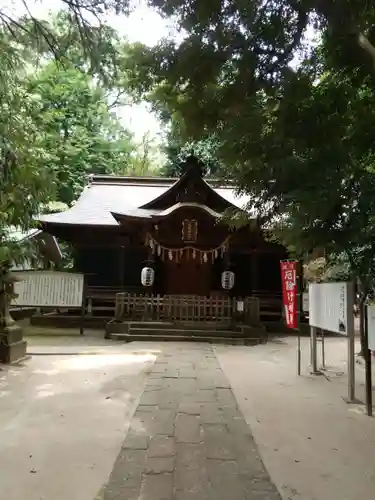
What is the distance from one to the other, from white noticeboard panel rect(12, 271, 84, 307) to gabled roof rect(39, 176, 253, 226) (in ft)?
9.18

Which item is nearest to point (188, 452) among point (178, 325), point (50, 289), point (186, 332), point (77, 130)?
point (186, 332)

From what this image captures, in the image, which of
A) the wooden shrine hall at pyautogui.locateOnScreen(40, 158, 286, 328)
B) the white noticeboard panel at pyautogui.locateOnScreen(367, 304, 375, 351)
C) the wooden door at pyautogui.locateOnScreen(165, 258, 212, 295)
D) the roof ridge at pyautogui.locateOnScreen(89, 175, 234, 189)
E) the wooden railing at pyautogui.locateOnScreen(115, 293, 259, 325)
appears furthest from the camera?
the roof ridge at pyautogui.locateOnScreen(89, 175, 234, 189)

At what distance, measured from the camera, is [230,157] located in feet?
16.0

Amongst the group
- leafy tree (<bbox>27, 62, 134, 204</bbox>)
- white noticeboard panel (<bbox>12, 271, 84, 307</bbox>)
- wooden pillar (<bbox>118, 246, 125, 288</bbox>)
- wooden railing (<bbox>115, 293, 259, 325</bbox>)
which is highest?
leafy tree (<bbox>27, 62, 134, 204</bbox>)

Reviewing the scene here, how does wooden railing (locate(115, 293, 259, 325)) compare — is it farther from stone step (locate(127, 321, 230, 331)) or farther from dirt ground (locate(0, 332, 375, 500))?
dirt ground (locate(0, 332, 375, 500))

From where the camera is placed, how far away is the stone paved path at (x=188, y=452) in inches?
120

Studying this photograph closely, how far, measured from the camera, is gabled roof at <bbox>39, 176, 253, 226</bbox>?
48.3 feet

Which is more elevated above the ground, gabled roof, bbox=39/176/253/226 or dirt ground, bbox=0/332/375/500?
gabled roof, bbox=39/176/253/226

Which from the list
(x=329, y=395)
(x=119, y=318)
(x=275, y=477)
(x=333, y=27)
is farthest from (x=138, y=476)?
(x=119, y=318)

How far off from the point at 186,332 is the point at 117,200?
800cm

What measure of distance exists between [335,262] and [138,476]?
3783 millimetres

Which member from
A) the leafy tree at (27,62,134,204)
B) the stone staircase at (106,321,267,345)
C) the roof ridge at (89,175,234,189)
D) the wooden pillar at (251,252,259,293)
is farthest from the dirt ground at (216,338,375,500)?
the leafy tree at (27,62,134,204)

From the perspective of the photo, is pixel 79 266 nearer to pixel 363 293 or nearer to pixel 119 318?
pixel 119 318

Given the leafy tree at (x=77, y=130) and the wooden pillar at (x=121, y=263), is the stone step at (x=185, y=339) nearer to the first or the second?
the wooden pillar at (x=121, y=263)
